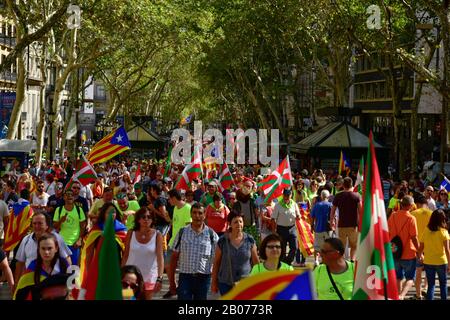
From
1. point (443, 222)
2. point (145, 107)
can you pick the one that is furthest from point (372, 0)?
point (145, 107)

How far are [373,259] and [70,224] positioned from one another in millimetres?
6218

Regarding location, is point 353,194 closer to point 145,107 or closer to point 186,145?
point 186,145

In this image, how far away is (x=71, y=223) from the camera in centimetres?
1202

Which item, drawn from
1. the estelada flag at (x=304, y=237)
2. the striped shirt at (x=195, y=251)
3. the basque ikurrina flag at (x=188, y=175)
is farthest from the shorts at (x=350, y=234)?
the basque ikurrina flag at (x=188, y=175)

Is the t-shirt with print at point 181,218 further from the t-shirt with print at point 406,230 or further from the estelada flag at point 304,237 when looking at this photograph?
the estelada flag at point 304,237

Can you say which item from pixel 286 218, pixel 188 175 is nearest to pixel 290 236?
pixel 286 218

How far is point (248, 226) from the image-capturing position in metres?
14.5

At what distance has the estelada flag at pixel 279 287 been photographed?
501 centimetres

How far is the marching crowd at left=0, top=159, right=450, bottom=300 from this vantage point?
7.42m

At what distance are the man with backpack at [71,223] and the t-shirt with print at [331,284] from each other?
5.03 m

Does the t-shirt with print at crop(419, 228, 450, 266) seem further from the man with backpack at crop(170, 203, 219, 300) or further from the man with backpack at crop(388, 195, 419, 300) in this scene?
the man with backpack at crop(170, 203, 219, 300)

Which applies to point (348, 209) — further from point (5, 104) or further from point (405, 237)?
point (5, 104)

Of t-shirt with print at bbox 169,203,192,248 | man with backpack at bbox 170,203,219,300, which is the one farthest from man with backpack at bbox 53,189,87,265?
man with backpack at bbox 170,203,219,300
